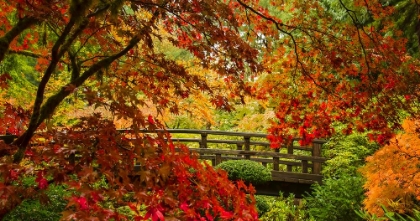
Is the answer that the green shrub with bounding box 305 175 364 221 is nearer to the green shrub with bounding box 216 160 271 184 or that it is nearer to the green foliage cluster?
the green foliage cluster

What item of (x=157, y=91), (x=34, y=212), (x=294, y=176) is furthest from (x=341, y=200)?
(x=34, y=212)

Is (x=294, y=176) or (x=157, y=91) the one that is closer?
(x=157, y=91)

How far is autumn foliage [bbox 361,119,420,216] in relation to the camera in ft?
16.5

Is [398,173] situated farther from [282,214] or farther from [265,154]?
[265,154]

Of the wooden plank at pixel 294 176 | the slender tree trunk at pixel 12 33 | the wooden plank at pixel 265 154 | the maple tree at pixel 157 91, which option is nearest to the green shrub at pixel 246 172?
the wooden plank at pixel 294 176

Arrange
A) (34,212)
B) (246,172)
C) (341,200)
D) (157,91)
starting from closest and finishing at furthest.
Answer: (34,212) < (157,91) < (341,200) < (246,172)

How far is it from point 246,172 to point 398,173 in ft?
11.0

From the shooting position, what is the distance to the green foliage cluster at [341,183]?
696 centimetres

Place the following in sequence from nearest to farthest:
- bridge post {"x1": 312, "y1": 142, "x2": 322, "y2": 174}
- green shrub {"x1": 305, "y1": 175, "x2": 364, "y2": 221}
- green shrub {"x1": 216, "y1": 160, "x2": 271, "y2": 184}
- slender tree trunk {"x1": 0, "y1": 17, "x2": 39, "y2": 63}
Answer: slender tree trunk {"x1": 0, "y1": 17, "x2": 39, "y2": 63} < green shrub {"x1": 305, "y1": 175, "x2": 364, "y2": 221} < green shrub {"x1": 216, "y1": 160, "x2": 271, "y2": 184} < bridge post {"x1": 312, "y1": 142, "x2": 322, "y2": 174}

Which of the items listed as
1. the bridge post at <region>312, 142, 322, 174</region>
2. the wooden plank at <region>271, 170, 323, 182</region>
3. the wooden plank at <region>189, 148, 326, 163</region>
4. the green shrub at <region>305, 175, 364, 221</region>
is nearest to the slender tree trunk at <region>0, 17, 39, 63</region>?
the green shrub at <region>305, 175, 364, 221</region>

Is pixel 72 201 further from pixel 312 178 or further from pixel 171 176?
pixel 312 178

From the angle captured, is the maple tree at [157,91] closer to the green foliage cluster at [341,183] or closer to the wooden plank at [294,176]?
the green foliage cluster at [341,183]

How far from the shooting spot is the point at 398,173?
5.11 metres

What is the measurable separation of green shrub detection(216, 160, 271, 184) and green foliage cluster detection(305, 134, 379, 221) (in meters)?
1.00
